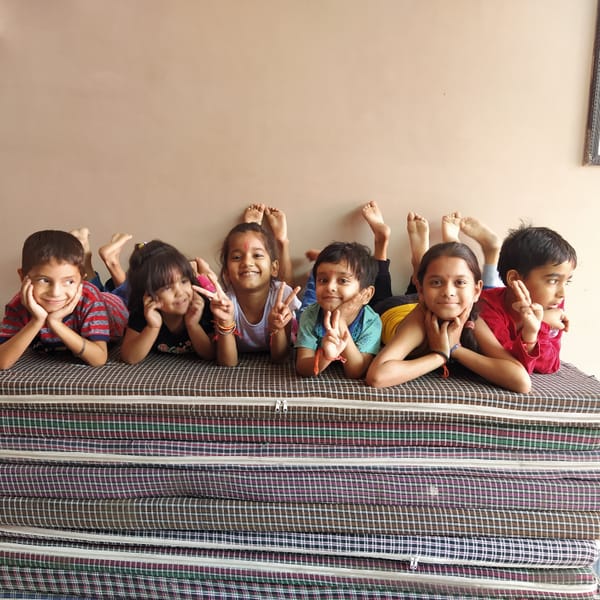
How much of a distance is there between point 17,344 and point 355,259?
807mm

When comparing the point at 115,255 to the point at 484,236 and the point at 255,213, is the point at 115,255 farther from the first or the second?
the point at 484,236

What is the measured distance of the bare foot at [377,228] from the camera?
138 cm

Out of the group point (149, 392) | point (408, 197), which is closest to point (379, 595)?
point (149, 392)

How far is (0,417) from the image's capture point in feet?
3.23

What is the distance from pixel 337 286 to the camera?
3.37ft

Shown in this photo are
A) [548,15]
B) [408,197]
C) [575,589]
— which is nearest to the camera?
[575,589]

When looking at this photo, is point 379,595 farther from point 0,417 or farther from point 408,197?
point 408,197

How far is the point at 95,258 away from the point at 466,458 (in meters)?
1.28

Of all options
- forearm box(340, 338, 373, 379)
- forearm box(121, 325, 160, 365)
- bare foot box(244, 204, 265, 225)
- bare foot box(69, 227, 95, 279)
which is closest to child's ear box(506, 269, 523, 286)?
forearm box(340, 338, 373, 379)

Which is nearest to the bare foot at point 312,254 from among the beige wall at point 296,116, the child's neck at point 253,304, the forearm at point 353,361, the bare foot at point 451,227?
the beige wall at point 296,116

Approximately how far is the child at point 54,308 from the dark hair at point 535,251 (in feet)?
3.44

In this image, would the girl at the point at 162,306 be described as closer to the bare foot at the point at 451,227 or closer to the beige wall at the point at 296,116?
the beige wall at the point at 296,116

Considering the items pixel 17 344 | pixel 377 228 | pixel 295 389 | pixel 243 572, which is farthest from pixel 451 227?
pixel 17 344

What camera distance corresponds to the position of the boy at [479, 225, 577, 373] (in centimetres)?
102
